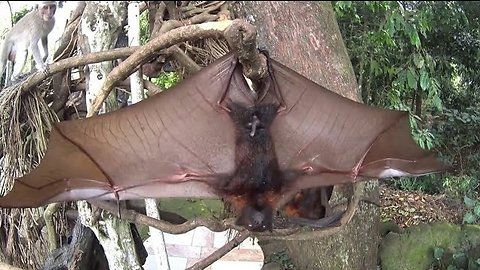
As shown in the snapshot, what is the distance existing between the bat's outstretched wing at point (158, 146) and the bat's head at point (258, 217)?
0.17ft

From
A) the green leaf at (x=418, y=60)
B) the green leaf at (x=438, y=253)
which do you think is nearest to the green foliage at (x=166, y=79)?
the green leaf at (x=418, y=60)

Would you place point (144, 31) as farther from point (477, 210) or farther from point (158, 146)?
point (477, 210)

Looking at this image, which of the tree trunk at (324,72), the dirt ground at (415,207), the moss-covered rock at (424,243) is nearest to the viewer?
the tree trunk at (324,72)

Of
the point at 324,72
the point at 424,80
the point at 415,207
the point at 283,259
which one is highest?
the point at 324,72

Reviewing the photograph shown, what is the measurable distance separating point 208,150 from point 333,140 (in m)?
0.16

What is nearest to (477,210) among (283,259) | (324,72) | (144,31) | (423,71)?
(283,259)

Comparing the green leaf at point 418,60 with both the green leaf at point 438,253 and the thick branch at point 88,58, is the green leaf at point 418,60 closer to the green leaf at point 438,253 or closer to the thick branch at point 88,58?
the thick branch at point 88,58

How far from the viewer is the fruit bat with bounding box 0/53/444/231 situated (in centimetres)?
73

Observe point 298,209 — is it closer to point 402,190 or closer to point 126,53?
point 126,53

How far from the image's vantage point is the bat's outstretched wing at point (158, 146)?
0.73m

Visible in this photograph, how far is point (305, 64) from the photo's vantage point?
1.12 m

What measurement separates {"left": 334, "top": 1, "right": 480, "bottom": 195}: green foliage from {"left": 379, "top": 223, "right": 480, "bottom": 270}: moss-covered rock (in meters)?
0.20

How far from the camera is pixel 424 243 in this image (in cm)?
180

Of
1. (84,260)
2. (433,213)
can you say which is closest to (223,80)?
(84,260)
